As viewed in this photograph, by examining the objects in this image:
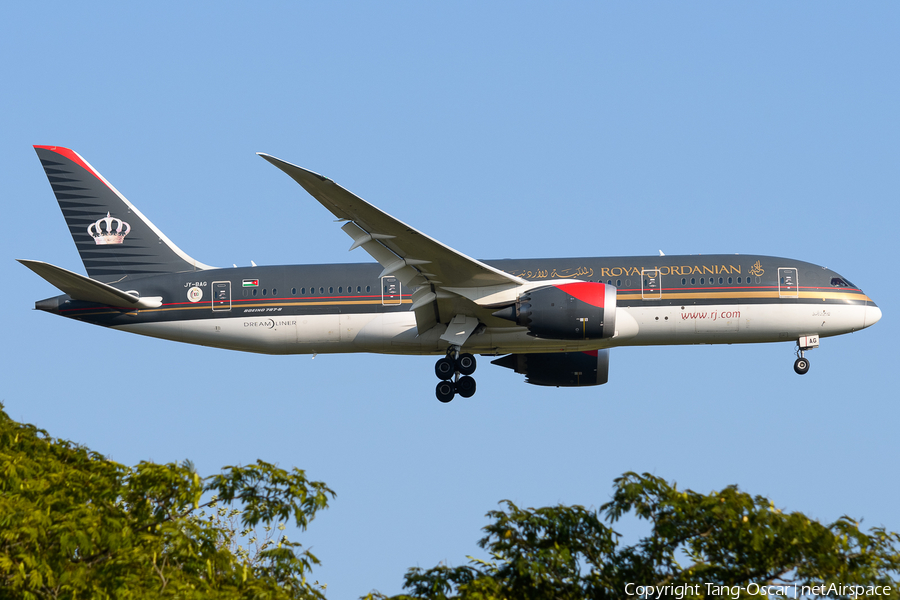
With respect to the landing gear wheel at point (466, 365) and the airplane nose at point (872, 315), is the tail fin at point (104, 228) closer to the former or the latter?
the landing gear wheel at point (466, 365)

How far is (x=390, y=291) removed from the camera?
111 ft

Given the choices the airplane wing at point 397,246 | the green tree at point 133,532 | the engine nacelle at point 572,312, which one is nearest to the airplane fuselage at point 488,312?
the engine nacelle at point 572,312

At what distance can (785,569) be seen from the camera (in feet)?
55.8

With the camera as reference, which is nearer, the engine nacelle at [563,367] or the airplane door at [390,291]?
the airplane door at [390,291]

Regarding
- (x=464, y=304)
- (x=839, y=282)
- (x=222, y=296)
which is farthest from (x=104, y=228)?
(x=839, y=282)

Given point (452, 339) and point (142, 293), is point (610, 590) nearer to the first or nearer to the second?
point (452, 339)

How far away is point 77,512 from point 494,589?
22.7 feet

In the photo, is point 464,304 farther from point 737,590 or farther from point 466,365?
point 737,590

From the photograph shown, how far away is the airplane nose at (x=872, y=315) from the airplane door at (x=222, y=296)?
2196 cm

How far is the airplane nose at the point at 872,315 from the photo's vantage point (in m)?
34.4

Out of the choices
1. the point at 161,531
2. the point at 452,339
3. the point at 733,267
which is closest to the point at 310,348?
the point at 452,339

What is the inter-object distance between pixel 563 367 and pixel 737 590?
22747 mm

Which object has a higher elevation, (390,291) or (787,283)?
(787,283)

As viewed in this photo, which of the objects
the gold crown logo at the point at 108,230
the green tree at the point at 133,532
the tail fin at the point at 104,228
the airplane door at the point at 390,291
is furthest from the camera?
the gold crown logo at the point at 108,230
